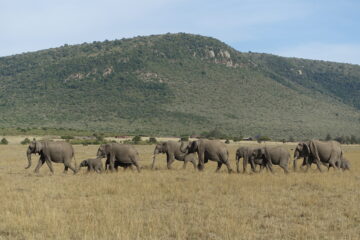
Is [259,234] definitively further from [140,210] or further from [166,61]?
[166,61]

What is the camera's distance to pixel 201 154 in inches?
900

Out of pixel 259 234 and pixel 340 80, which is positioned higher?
pixel 340 80

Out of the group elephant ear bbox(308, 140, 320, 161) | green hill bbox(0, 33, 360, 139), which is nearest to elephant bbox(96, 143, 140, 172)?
elephant ear bbox(308, 140, 320, 161)

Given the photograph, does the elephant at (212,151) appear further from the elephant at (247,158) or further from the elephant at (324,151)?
the elephant at (324,151)

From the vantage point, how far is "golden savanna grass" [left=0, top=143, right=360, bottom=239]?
9812 mm

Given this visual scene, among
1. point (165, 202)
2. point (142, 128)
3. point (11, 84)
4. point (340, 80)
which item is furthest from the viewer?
point (340, 80)

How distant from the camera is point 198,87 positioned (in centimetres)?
12256

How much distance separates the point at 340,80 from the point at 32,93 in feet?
417

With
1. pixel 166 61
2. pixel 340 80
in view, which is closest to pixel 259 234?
pixel 166 61

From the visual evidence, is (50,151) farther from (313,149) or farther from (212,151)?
(313,149)

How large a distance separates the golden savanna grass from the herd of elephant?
3.17 m

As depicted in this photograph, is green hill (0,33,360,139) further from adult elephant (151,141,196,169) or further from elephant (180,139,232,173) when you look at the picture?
elephant (180,139,232,173)

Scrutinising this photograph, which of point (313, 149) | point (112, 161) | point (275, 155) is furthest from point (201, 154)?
point (313, 149)

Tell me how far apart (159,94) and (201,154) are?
96848 millimetres
